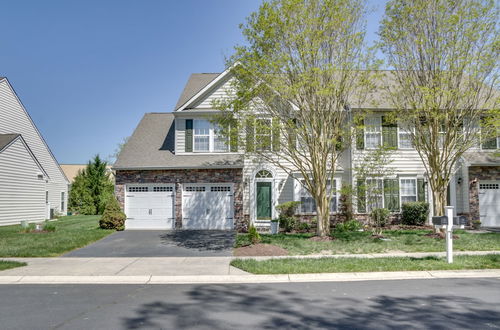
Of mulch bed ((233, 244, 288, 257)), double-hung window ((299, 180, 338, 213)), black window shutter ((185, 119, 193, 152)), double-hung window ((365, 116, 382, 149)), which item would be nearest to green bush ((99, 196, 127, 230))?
black window shutter ((185, 119, 193, 152))

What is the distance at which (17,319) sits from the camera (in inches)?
251

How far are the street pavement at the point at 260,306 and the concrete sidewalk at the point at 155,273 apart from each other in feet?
1.93

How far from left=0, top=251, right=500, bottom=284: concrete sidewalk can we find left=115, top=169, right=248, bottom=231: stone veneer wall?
287 inches

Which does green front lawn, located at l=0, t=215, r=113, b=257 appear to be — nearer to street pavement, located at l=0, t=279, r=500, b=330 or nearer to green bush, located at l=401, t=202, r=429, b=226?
street pavement, located at l=0, t=279, r=500, b=330

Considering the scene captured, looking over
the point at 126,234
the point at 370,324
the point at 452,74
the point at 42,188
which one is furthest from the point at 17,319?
the point at 42,188

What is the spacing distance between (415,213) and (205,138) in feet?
37.6

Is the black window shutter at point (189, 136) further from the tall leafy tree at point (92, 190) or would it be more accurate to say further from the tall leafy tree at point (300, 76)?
the tall leafy tree at point (92, 190)

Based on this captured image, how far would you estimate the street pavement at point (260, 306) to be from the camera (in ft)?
19.9

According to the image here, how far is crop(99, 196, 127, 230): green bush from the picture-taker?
18516mm

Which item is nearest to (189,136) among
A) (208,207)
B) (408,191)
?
(208,207)

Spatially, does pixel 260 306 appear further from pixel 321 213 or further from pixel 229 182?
pixel 229 182

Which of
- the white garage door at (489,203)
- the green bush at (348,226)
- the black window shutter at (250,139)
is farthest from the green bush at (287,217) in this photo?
the white garage door at (489,203)

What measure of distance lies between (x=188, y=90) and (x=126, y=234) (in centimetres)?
930

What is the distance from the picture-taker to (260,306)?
7078 mm
